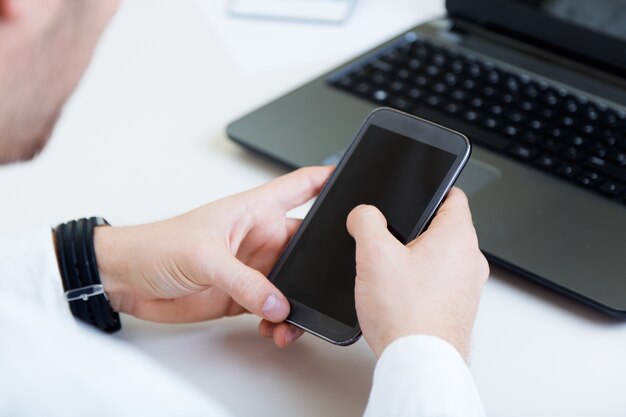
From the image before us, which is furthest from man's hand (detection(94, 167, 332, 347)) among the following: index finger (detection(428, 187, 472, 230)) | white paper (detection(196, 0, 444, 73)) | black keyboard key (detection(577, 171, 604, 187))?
white paper (detection(196, 0, 444, 73))

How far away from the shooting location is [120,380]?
1.38ft

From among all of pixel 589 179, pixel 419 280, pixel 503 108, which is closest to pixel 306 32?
pixel 503 108

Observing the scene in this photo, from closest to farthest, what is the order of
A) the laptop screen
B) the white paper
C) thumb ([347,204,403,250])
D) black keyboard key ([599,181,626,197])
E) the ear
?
1. the ear
2. thumb ([347,204,403,250])
3. black keyboard key ([599,181,626,197])
4. the laptop screen
5. the white paper

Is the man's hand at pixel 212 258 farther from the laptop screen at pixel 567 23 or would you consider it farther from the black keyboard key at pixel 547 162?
the laptop screen at pixel 567 23

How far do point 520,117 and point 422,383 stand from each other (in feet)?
1.15

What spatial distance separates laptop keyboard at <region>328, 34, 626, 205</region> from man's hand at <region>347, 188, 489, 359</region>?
18 centimetres

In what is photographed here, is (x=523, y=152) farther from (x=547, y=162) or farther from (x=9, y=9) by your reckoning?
(x=9, y=9)

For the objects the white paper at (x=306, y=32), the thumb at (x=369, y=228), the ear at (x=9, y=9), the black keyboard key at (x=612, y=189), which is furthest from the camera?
the white paper at (x=306, y=32)

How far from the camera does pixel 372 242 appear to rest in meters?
0.51

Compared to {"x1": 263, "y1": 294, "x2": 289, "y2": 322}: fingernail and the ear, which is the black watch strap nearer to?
{"x1": 263, "y1": 294, "x2": 289, "y2": 322}: fingernail

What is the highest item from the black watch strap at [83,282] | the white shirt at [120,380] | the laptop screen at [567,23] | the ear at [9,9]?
the ear at [9,9]

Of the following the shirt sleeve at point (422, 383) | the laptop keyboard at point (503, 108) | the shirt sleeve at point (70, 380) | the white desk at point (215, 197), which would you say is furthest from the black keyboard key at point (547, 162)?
the shirt sleeve at point (70, 380)

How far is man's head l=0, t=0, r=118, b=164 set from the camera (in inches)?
16.2

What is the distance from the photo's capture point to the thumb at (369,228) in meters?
0.51
